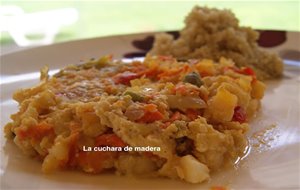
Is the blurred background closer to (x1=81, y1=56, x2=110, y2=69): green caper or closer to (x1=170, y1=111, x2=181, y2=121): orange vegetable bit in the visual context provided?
(x1=81, y1=56, x2=110, y2=69): green caper

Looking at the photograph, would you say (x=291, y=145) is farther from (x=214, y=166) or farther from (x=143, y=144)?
(x=143, y=144)

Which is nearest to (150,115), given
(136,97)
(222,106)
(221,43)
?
(136,97)

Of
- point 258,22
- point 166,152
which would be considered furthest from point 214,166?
point 258,22

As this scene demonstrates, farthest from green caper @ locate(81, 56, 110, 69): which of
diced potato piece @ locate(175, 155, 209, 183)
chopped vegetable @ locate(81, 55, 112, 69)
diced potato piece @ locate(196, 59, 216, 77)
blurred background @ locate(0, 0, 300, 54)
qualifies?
blurred background @ locate(0, 0, 300, 54)

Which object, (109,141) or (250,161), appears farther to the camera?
(250,161)

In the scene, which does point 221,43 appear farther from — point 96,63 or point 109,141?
point 109,141
